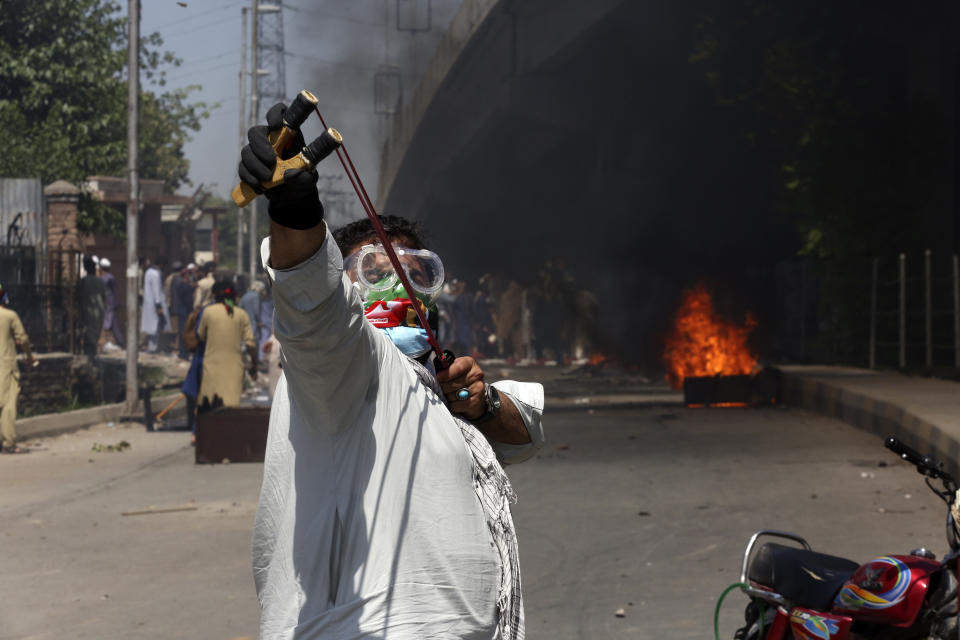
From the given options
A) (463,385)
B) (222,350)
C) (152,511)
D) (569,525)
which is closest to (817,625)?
(463,385)

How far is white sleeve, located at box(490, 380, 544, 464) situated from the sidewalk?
22.3 feet

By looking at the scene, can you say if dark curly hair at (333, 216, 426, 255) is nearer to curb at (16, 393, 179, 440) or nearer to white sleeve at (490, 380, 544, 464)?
white sleeve at (490, 380, 544, 464)

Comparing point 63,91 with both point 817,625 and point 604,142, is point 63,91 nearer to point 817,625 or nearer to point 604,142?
point 604,142

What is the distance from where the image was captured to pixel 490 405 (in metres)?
2.84

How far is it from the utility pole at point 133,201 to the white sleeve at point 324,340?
15.2m

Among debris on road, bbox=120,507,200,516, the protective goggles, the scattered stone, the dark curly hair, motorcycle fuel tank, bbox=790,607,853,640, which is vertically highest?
the dark curly hair

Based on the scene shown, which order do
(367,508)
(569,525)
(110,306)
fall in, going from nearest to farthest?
1. (367,508)
2. (569,525)
3. (110,306)

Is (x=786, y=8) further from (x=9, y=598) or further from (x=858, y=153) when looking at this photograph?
(x=9, y=598)

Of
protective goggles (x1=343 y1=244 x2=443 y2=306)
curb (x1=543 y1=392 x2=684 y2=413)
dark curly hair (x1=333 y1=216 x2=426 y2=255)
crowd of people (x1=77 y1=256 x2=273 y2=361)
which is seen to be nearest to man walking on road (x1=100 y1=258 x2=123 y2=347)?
crowd of people (x1=77 y1=256 x2=273 y2=361)

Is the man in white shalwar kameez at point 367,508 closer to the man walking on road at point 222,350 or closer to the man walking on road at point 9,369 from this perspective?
the man walking on road at point 222,350

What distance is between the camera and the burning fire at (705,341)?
62.6 feet

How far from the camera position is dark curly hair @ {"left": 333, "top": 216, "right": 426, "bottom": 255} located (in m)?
2.90

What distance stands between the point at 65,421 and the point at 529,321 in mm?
14549

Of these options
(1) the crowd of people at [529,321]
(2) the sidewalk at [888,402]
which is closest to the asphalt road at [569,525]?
(2) the sidewalk at [888,402]
